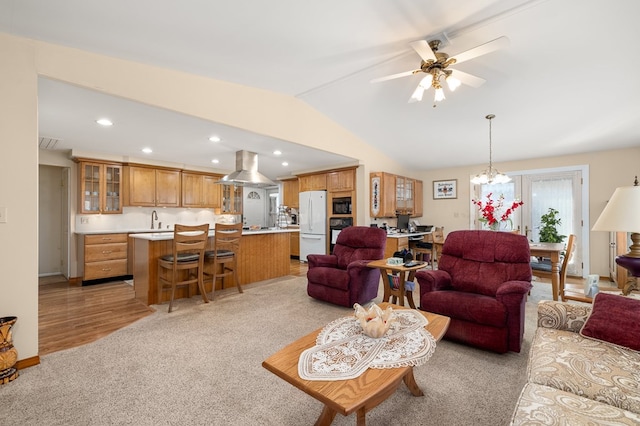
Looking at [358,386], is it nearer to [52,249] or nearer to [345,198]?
[345,198]

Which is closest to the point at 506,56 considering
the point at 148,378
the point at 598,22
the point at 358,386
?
the point at 598,22

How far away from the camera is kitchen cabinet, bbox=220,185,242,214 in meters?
6.90

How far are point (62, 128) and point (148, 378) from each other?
3725 mm

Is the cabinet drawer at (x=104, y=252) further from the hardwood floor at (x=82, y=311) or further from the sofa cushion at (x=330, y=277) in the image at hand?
the sofa cushion at (x=330, y=277)

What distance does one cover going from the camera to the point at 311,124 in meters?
4.55

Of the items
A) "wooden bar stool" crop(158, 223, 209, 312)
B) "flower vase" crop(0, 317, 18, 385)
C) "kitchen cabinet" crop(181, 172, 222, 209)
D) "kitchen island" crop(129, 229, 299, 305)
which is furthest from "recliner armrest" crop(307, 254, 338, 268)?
"kitchen cabinet" crop(181, 172, 222, 209)

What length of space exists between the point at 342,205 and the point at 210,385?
4518 mm

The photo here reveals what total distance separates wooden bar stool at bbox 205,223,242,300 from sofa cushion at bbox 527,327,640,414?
3.62 m

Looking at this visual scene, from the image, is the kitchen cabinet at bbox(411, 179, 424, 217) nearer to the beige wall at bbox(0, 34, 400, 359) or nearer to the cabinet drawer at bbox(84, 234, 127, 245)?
the beige wall at bbox(0, 34, 400, 359)

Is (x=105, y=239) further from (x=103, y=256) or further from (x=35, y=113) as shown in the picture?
(x=35, y=113)

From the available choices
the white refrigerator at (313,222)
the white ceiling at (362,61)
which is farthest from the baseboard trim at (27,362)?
the white refrigerator at (313,222)

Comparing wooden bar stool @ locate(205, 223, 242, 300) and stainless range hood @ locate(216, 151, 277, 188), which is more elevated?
stainless range hood @ locate(216, 151, 277, 188)

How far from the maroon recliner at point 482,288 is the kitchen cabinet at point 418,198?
3.81 metres

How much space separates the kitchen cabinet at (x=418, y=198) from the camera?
6832 mm
